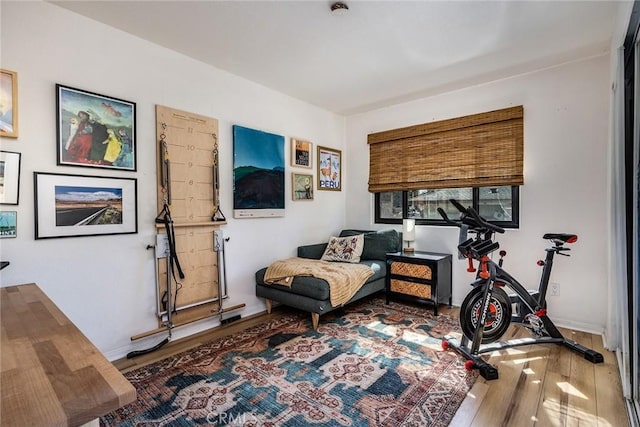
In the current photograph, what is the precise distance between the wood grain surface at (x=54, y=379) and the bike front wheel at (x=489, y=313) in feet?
7.91

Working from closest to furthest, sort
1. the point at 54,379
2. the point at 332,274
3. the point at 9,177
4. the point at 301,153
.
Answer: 1. the point at 54,379
2. the point at 9,177
3. the point at 332,274
4. the point at 301,153

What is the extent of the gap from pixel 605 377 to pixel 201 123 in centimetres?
376

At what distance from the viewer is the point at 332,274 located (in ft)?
10.3

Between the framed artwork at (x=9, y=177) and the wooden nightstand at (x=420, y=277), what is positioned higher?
the framed artwork at (x=9, y=177)

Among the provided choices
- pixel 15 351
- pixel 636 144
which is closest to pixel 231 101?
pixel 15 351

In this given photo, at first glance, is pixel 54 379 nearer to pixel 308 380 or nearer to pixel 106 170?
pixel 308 380

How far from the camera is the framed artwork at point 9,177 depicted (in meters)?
1.99

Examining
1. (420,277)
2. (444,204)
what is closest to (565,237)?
(420,277)

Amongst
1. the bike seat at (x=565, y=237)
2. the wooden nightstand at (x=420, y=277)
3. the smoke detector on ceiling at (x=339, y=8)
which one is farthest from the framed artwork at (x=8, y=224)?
the bike seat at (x=565, y=237)

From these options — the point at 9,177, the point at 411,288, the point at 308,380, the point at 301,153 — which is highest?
the point at 301,153

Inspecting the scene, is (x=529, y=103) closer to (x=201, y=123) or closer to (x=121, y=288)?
(x=201, y=123)

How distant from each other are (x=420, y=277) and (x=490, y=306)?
1.07 m

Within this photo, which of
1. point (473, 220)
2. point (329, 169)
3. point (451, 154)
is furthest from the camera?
point (329, 169)

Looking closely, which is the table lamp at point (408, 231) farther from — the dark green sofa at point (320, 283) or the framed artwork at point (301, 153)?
the framed artwork at point (301, 153)
